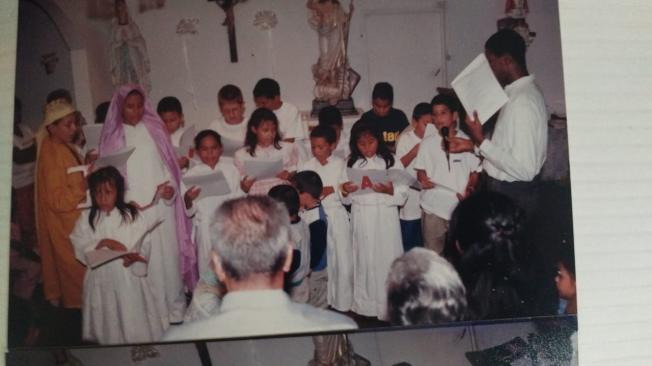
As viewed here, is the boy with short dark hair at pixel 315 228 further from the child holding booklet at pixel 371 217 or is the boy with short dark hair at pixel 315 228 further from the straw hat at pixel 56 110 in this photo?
the straw hat at pixel 56 110

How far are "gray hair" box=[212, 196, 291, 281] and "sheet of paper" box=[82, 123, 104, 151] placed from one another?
0.38 m

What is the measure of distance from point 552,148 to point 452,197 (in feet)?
1.00

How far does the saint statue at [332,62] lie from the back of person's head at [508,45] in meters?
0.38

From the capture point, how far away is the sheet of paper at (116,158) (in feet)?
5.47

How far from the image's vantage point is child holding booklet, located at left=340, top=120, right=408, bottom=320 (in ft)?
5.43

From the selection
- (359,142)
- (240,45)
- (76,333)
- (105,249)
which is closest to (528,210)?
(359,142)

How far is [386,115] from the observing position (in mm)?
1680

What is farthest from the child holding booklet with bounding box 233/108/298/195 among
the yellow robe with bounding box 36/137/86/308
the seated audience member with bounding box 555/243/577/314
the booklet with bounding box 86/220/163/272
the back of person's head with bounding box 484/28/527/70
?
the seated audience member with bounding box 555/243/577/314

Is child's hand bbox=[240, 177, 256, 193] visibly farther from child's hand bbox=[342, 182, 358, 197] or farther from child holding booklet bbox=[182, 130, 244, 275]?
child's hand bbox=[342, 182, 358, 197]

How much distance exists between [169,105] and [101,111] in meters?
0.18

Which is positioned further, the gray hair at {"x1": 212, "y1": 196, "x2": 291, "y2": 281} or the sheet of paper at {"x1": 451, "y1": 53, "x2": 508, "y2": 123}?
the sheet of paper at {"x1": 451, "y1": 53, "x2": 508, "y2": 123}

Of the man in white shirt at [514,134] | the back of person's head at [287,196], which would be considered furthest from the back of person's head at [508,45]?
the back of person's head at [287,196]

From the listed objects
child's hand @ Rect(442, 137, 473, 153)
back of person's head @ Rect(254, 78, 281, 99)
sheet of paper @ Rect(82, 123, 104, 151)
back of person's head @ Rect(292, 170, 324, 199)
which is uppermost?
back of person's head @ Rect(254, 78, 281, 99)

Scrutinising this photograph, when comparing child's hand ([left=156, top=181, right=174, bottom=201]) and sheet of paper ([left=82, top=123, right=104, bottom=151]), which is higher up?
sheet of paper ([left=82, top=123, right=104, bottom=151])
